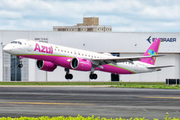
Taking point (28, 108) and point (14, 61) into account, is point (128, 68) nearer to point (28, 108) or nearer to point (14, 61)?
point (14, 61)

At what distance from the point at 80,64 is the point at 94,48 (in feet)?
94.2

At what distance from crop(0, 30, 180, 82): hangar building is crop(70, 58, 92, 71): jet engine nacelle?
2524 cm

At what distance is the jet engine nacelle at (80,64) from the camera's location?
5375cm

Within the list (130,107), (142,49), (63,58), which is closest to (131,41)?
(142,49)

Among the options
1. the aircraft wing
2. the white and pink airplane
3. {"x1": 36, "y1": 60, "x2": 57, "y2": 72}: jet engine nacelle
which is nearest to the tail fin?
the white and pink airplane

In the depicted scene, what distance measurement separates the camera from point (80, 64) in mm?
54156

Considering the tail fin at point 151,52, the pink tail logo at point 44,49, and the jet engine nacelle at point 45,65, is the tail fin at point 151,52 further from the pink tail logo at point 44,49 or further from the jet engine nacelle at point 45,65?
the pink tail logo at point 44,49

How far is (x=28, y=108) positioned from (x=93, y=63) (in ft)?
113

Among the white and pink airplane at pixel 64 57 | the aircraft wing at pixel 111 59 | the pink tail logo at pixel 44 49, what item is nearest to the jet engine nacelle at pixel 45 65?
the white and pink airplane at pixel 64 57

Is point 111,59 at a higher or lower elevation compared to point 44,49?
lower

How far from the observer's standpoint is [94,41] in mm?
82750

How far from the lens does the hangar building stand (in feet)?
259

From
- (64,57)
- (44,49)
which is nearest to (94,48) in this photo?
(64,57)

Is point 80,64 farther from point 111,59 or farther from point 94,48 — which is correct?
point 94,48
